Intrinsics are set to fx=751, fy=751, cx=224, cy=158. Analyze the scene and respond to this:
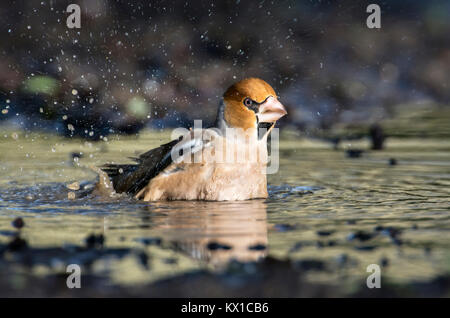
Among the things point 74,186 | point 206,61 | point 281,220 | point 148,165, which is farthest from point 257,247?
point 206,61

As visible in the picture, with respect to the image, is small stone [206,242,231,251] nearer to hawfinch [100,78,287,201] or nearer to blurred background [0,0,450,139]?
hawfinch [100,78,287,201]

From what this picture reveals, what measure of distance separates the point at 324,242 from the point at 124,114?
24.1ft

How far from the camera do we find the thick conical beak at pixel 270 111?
19.7 feet

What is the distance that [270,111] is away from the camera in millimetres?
6051

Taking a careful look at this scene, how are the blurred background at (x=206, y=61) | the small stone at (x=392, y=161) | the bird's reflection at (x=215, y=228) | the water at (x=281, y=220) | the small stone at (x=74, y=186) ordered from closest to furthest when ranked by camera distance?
the water at (x=281, y=220)
the bird's reflection at (x=215, y=228)
the small stone at (x=74, y=186)
the small stone at (x=392, y=161)
the blurred background at (x=206, y=61)

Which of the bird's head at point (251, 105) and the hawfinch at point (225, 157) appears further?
the bird's head at point (251, 105)

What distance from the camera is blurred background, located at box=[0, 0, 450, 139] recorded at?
11570 mm

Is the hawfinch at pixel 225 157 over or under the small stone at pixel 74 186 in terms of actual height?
over

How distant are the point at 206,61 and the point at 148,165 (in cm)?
721

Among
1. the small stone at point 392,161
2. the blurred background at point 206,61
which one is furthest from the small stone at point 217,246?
the blurred background at point 206,61

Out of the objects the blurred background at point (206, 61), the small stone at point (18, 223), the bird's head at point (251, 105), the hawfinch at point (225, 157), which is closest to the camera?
the small stone at point (18, 223)

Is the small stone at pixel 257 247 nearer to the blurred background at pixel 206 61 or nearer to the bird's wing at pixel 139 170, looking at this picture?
the bird's wing at pixel 139 170

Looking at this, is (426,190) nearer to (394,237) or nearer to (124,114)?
(394,237)

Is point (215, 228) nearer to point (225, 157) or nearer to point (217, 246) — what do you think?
point (217, 246)
